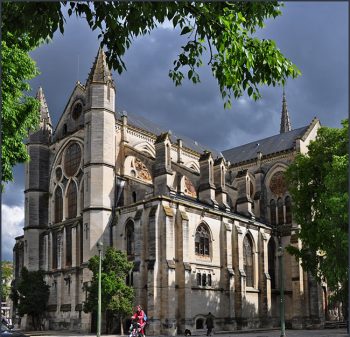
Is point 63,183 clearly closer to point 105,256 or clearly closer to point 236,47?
point 105,256

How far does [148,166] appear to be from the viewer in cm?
4516

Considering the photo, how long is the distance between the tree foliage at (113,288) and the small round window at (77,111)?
16.0 m

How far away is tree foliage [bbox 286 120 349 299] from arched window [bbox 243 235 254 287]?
34.7 feet

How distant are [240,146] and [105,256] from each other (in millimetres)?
31890

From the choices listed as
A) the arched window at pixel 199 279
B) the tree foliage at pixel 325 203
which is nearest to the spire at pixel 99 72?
the arched window at pixel 199 279

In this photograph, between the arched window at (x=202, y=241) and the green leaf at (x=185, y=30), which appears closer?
the green leaf at (x=185, y=30)

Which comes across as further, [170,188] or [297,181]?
[170,188]

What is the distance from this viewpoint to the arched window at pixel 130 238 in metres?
38.7

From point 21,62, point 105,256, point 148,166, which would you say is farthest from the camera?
point 148,166

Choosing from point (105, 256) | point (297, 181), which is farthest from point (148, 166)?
point (297, 181)

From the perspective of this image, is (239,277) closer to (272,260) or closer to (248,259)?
(248,259)

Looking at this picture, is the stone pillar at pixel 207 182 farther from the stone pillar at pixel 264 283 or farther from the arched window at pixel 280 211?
the arched window at pixel 280 211

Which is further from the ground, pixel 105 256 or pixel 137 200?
pixel 137 200

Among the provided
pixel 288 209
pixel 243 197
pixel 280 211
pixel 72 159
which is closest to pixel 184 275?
A: pixel 243 197
